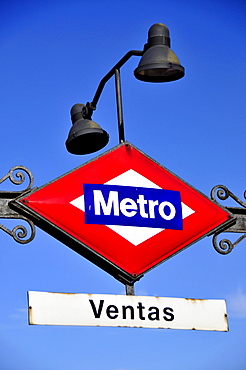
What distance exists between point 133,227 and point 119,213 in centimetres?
19

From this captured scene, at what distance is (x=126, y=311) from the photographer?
6973 millimetres

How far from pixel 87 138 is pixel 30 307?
2.53 meters

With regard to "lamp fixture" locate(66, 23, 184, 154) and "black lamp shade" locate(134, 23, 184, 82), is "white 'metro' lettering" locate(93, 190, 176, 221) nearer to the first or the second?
"lamp fixture" locate(66, 23, 184, 154)

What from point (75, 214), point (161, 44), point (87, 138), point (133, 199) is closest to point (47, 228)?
point (75, 214)

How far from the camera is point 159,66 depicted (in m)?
7.93

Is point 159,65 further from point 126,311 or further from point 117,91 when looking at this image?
point 126,311

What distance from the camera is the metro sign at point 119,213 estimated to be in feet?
24.8

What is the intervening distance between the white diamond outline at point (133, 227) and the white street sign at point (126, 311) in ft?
2.53

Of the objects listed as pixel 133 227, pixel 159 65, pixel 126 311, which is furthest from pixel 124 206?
pixel 159 65

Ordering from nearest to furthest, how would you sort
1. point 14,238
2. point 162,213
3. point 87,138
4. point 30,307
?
point 30,307
point 14,238
point 162,213
point 87,138

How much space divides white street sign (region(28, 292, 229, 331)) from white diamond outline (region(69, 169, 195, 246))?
770 mm

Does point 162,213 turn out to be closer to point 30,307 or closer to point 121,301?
point 121,301

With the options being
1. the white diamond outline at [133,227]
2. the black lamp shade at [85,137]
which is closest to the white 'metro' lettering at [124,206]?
the white diamond outline at [133,227]

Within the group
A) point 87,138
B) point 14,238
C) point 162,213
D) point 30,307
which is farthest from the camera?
point 87,138
